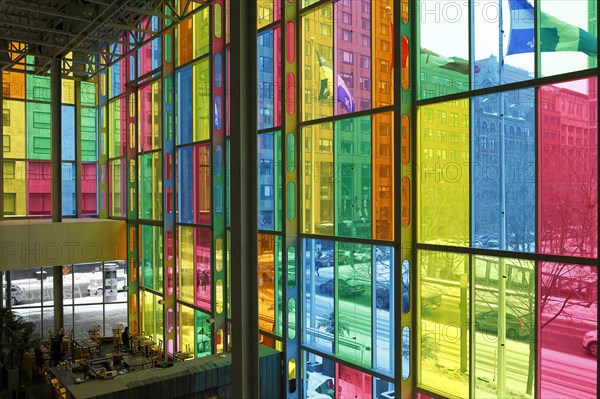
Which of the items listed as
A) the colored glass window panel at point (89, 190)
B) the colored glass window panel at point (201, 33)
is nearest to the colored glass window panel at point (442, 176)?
the colored glass window panel at point (201, 33)

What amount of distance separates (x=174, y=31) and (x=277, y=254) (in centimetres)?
874

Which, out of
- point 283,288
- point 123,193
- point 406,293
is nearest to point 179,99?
point 123,193

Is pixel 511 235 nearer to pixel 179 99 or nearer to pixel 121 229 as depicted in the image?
pixel 179 99

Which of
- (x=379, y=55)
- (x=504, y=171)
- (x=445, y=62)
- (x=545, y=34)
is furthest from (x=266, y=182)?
(x=545, y=34)

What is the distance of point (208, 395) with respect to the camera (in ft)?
36.1

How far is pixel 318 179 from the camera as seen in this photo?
1146cm

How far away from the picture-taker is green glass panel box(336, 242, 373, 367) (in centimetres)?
1028

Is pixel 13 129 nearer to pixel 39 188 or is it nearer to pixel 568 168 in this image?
pixel 39 188

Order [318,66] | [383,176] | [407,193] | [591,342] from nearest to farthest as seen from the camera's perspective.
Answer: [591,342]
[407,193]
[383,176]
[318,66]

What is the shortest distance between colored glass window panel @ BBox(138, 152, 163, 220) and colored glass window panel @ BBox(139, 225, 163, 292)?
0.56 metres

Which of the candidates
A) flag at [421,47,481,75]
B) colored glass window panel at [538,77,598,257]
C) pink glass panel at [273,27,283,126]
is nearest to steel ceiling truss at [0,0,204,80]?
pink glass panel at [273,27,283,126]

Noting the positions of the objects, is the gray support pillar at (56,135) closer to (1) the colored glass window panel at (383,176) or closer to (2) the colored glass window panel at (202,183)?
(2) the colored glass window panel at (202,183)

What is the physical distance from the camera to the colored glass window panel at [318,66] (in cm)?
1109

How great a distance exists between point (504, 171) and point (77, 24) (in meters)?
14.9
